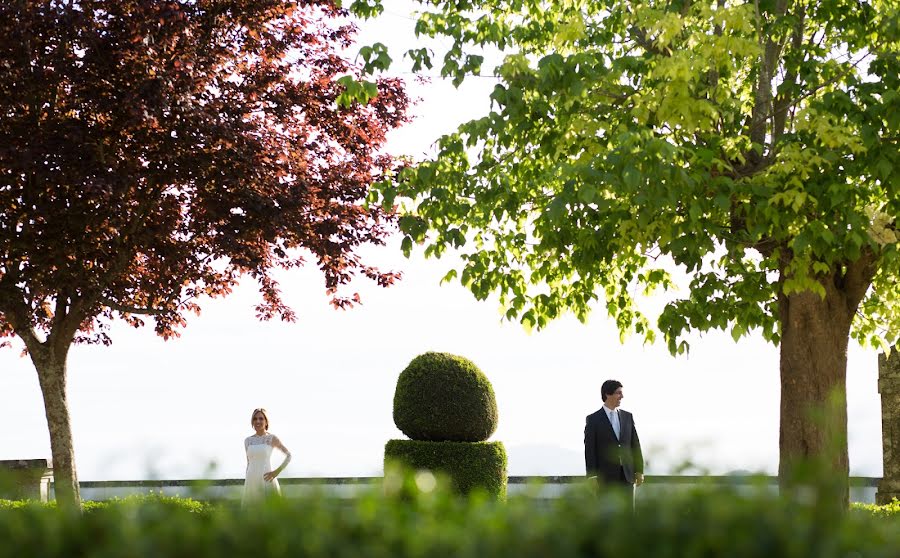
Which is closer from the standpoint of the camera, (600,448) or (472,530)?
(472,530)

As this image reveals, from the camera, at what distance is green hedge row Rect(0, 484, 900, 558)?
258 centimetres

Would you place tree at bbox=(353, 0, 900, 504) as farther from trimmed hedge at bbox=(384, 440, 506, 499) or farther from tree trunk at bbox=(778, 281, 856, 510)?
trimmed hedge at bbox=(384, 440, 506, 499)

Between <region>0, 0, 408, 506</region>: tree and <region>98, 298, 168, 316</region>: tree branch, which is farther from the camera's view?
<region>98, 298, 168, 316</region>: tree branch

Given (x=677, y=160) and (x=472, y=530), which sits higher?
(x=677, y=160)

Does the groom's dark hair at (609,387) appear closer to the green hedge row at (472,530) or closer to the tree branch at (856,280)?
the tree branch at (856,280)

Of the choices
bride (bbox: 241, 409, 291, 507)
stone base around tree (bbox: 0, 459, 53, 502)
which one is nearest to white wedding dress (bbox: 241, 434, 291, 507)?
bride (bbox: 241, 409, 291, 507)

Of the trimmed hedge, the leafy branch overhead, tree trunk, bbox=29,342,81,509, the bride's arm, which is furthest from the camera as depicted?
the trimmed hedge

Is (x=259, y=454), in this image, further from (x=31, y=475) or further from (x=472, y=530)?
(x=472, y=530)

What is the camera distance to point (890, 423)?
1738 centimetres

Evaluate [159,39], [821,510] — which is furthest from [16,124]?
[821,510]

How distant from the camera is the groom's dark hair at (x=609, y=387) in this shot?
10.7 m

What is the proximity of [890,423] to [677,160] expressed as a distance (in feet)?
32.0

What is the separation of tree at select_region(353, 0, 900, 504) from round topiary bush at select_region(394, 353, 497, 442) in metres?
3.50

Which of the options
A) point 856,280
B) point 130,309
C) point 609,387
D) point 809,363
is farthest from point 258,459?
point 856,280
